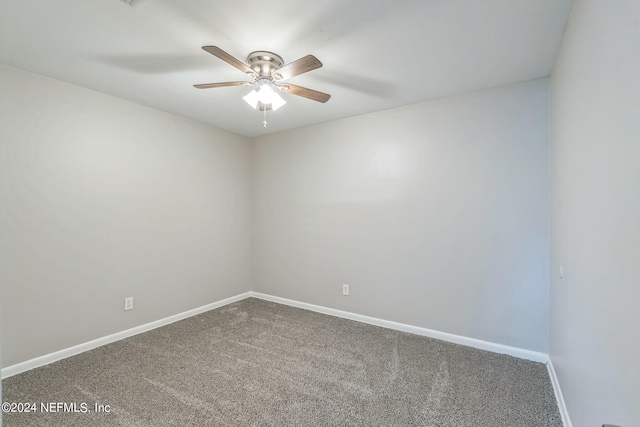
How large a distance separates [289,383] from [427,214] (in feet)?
6.34

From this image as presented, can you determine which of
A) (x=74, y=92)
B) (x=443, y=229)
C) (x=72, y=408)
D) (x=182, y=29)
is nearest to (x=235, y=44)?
(x=182, y=29)

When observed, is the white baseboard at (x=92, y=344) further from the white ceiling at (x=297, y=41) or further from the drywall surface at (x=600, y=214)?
the drywall surface at (x=600, y=214)

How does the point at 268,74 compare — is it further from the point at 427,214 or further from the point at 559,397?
the point at 559,397

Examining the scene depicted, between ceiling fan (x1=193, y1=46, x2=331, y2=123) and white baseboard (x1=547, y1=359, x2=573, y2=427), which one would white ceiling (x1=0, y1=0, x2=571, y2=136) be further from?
white baseboard (x1=547, y1=359, x2=573, y2=427)

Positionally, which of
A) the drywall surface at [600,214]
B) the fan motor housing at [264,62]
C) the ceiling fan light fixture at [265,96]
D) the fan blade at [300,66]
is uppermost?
the fan motor housing at [264,62]

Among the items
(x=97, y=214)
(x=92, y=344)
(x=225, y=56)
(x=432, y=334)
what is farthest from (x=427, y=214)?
(x=92, y=344)

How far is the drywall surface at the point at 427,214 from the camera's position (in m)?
2.53

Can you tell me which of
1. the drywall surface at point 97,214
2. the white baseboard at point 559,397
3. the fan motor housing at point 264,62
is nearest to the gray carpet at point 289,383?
the white baseboard at point 559,397

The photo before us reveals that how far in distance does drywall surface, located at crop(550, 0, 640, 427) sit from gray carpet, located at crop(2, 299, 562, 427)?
0.45 metres

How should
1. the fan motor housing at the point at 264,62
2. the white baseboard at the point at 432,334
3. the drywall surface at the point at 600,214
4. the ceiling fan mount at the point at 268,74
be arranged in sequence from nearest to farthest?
the drywall surface at the point at 600,214 < the ceiling fan mount at the point at 268,74 < the fan motor housing at the point at 264,62 < the white baseboard at the point at 432,334

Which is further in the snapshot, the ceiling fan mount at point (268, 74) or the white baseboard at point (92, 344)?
the white baseboard at point (92, 344)

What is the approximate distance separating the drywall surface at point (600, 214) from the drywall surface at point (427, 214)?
549 millimetres

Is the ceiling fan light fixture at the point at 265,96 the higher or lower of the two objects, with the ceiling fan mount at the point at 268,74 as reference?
lower

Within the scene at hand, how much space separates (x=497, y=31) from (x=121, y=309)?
12.5ft
